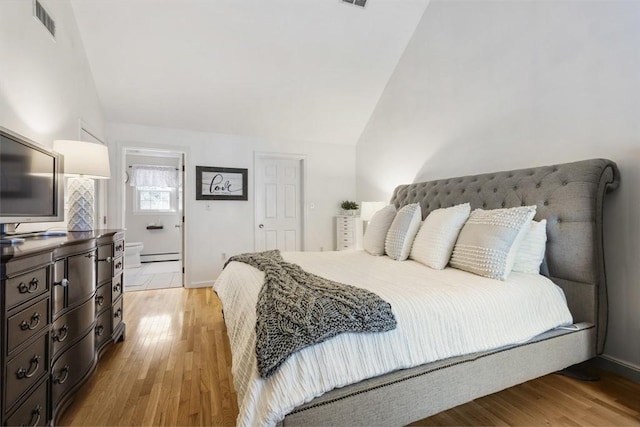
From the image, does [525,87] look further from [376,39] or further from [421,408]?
[421,408]

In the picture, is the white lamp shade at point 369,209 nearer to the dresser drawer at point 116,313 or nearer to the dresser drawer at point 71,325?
the dresser drawer at point 116,313

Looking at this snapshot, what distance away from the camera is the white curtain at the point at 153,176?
615cm

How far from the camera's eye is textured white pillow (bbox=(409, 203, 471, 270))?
2.06m

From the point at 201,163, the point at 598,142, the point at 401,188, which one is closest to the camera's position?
the point at 598,142

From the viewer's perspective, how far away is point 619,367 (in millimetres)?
1841

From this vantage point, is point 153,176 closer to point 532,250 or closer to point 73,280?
point 73,280

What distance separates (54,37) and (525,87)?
12.4ft

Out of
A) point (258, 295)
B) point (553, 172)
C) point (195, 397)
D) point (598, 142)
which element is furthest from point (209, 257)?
point (598, 142)

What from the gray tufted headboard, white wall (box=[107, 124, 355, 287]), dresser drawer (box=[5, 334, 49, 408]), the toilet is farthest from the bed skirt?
the toilet

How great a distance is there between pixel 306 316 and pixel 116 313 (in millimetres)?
2027

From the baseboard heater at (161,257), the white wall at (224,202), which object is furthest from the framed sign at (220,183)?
the baseboard heater at (161,257)

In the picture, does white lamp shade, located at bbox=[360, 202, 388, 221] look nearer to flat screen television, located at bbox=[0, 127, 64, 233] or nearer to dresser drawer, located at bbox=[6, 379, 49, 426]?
flat screen television, located at bbox=[0, 127, 64, 233]

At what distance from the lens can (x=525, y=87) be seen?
7.67ft

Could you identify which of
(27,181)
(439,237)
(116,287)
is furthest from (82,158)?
(439,237)
